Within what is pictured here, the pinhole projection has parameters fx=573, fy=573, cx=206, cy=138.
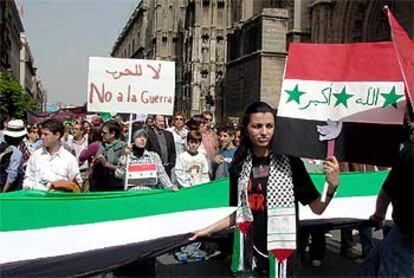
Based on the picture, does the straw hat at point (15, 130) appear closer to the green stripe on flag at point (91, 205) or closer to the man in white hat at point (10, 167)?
the man in white hat at point (10, 167)

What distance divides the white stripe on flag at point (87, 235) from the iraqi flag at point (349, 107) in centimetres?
186

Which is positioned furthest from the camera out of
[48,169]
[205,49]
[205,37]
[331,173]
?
[205,49]

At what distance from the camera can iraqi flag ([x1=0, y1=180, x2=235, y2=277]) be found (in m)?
4.45

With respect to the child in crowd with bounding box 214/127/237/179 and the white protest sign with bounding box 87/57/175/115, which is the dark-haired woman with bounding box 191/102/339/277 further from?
the child in crowd with bounding box 214/127/237/179

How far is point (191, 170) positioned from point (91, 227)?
212cm

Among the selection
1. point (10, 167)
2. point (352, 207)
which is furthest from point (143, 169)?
point (352, 207)

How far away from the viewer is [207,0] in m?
54.1

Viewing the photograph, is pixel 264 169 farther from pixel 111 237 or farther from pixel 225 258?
pixel 225 258

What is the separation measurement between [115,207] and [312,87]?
8.84 ft

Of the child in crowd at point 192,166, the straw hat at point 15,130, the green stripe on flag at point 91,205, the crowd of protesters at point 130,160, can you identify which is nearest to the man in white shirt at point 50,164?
the crowd of protesters at point 130,160

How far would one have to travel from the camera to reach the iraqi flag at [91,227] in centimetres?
445

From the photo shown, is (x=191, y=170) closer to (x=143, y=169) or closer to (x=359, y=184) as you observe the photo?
(x=143, y=169)

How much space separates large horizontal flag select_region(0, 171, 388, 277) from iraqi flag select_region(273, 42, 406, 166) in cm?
107

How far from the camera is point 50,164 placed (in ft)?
19.5
